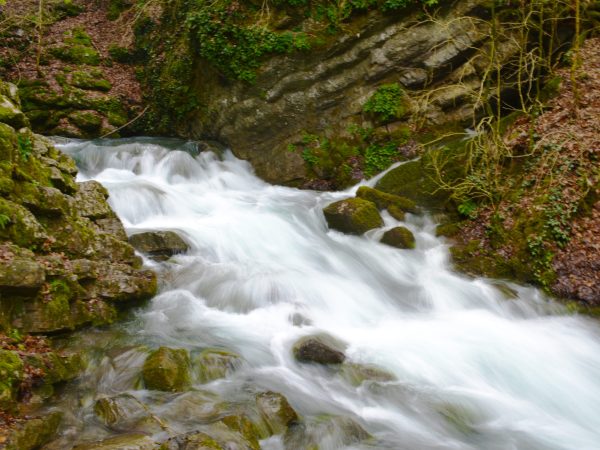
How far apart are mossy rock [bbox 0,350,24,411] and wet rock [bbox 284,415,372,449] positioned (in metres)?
2.46

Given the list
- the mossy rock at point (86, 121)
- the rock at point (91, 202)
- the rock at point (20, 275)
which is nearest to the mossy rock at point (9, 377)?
the rock at point (20, 275)

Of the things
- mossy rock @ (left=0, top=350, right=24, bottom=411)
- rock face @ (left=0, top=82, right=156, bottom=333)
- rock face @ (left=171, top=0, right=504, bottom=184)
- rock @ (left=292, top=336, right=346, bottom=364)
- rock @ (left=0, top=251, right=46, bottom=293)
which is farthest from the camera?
rock face @ (left=171, top=0, right=504, bottom=184)

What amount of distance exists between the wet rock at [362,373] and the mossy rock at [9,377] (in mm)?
3429

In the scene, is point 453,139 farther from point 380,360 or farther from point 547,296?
point 380,360

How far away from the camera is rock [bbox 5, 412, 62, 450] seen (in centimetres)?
354

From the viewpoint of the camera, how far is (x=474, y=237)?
879 centimetres

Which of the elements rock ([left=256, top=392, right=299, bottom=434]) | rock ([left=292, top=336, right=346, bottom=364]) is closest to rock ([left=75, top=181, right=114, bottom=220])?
rock ([left=292, top=336, right=346, bottom=364])

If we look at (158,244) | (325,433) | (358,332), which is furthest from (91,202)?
(325,433)

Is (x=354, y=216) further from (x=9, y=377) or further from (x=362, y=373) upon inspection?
(x=9, y=377)

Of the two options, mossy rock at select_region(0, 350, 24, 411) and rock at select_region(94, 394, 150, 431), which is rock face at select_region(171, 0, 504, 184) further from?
mossy rock at select_region(0, 350, 24, 411)

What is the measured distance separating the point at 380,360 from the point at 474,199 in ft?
14.9

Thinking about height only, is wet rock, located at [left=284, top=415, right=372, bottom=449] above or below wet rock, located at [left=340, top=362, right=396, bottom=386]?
above

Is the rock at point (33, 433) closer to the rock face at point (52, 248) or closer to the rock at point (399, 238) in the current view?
the rock face at point (52, 248)

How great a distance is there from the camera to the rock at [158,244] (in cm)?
768
